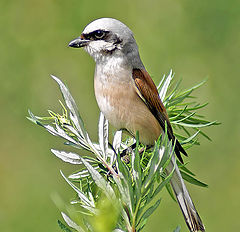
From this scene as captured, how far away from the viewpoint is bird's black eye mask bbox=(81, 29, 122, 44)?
5.48 feet

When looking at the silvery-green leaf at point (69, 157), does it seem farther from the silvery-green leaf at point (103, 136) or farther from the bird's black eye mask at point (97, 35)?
the bird's black eye mask at point (97, 35)

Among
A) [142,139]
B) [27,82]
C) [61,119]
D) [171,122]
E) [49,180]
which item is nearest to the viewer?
[61,119]

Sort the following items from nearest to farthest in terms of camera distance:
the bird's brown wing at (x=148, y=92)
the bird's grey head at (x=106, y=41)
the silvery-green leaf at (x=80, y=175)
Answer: the silvery-green leaf at (x=80, y=175)
the bird's brown wing at (x=148, y=92)
the bird's grey head at (x=106, y=41)

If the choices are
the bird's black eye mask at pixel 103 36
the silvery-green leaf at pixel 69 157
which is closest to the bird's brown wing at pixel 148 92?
the bird's black eye mask at pixel 103 36

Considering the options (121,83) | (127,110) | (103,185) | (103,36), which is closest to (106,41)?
(103,36)

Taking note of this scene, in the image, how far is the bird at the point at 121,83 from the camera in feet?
5.27

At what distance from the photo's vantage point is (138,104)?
1.66 m

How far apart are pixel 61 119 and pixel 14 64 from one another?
258 centimetres

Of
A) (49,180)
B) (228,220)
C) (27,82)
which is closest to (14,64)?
(27,82)

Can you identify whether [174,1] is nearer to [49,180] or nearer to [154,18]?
[154,18]

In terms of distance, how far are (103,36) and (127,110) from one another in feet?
0.97

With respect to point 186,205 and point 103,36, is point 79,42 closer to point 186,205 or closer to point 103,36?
point 103,36

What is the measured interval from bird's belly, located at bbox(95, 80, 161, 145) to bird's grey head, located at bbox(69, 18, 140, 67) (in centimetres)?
14

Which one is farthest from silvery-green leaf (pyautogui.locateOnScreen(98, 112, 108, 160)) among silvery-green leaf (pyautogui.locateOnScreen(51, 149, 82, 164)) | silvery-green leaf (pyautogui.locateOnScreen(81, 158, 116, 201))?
silvery-green leaf (pyautogui.locateOnScreen(81, 158, 116, 201))
